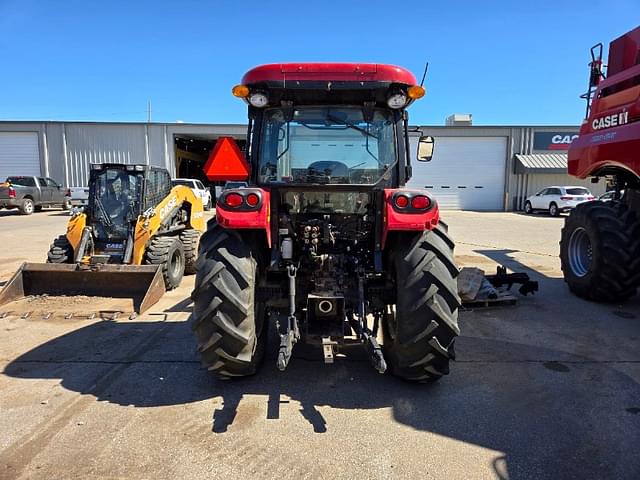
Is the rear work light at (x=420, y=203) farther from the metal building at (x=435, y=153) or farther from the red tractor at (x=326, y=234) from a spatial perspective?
the metal building at (x=435, y=153)

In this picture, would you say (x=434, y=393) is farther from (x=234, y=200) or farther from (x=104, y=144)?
(x=104, y=144)

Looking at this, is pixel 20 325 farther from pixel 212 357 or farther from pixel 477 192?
pixel 477 192

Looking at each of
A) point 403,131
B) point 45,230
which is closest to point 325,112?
point 403,131

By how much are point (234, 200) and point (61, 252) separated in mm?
4643

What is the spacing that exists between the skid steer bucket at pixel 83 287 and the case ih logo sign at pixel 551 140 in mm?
25278

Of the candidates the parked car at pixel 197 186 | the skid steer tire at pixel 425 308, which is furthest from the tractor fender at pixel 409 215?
the parked car at pixel 197 186

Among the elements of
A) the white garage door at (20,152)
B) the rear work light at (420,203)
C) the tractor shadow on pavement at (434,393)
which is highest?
the white garage door at (20,152)

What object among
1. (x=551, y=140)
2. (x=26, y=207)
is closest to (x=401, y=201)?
(x=26, y=207)

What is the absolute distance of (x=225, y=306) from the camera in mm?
3318

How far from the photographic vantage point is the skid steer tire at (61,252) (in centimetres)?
672

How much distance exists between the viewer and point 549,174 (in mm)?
25672

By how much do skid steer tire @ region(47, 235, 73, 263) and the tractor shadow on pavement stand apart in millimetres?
2350

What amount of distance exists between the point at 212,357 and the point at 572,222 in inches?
235

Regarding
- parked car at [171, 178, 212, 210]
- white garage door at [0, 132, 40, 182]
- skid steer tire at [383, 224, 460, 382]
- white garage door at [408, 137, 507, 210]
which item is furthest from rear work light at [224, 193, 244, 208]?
white garage door at [0, 132, 40, 182]
